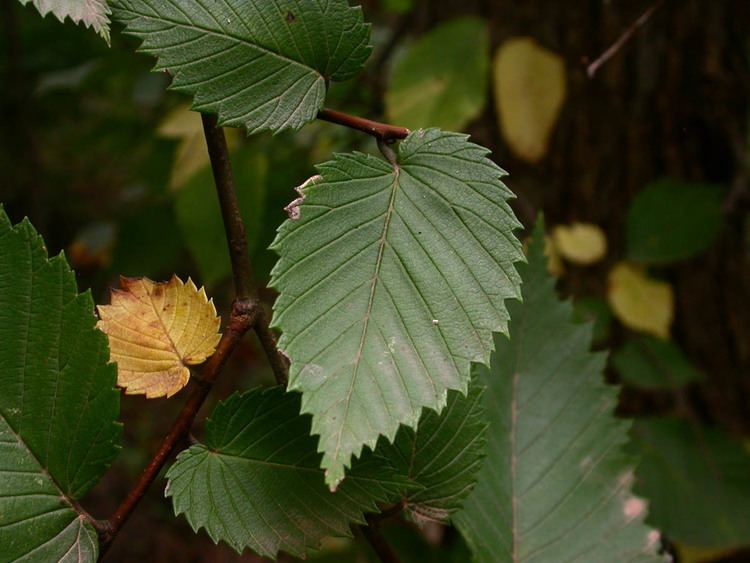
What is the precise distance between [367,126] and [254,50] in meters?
0.09

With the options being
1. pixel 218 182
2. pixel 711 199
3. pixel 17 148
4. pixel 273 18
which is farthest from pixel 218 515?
pixel 17 148

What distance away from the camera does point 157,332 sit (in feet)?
1.81

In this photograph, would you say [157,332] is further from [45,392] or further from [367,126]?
[367,126]

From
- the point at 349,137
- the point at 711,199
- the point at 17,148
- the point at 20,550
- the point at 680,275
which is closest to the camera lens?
the point at 20,550

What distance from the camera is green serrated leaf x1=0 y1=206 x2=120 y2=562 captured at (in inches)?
19.9

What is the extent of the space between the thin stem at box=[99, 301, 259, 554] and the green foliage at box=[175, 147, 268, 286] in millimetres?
702

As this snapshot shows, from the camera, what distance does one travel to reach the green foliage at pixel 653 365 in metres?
1.36

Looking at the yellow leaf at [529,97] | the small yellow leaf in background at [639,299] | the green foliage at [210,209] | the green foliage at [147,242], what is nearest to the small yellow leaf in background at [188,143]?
the green foliage at [210,209]

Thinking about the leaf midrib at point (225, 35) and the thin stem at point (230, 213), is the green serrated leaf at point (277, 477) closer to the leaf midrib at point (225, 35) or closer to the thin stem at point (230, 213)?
the thin stem at point (230, 213)

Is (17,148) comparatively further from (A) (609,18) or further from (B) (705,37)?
(B) (705,37)

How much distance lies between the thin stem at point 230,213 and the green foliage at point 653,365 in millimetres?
995

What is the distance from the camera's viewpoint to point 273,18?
540 mm

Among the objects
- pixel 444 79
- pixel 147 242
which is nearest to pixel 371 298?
pixel 444 79

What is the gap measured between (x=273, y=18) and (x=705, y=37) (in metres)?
1.13
